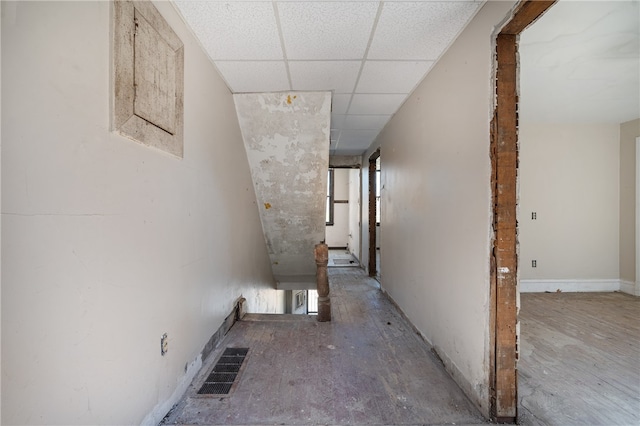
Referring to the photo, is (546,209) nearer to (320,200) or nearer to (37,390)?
(320,200)

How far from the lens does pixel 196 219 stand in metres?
1.96

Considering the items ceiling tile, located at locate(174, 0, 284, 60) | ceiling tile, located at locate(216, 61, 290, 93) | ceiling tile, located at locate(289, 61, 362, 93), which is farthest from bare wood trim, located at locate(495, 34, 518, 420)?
ceiling tile, located at locate(216, 61, 290, 93)

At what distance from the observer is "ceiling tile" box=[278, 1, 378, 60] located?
5.26ft

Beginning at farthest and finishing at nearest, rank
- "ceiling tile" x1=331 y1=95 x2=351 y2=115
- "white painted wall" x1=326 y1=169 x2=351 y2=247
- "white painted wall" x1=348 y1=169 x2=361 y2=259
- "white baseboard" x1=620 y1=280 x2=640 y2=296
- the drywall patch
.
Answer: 1. "white painted wall" x1=326 y1=169 x2=351 y2=247
2. "white painted wall" x1=348 y1=169 x2=361 y2=259
3. "white baseboard" x1=620 y1=280 x2=640 y2=296
4. "ceiling tile" x1=331 y1=95 x2=351 y2=115
5. the drywall patch

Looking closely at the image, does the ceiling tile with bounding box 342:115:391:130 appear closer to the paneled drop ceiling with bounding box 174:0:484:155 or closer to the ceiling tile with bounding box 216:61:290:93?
the paneled drop ceiling with bounding box 174:0:484:155

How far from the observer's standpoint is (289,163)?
3502 millimetres

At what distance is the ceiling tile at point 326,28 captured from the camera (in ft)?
5.26

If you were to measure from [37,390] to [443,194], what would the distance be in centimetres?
238

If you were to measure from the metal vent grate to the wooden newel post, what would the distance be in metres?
0.93

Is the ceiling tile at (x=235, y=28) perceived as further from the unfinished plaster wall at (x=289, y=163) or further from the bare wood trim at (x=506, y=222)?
the bare wood trim at (x=506, y=222)

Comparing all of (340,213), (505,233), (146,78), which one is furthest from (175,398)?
(340,213)

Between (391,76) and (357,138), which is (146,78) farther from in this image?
(357,138)

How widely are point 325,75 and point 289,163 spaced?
50.8 inches

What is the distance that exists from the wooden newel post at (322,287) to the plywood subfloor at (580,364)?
1.74 meters
